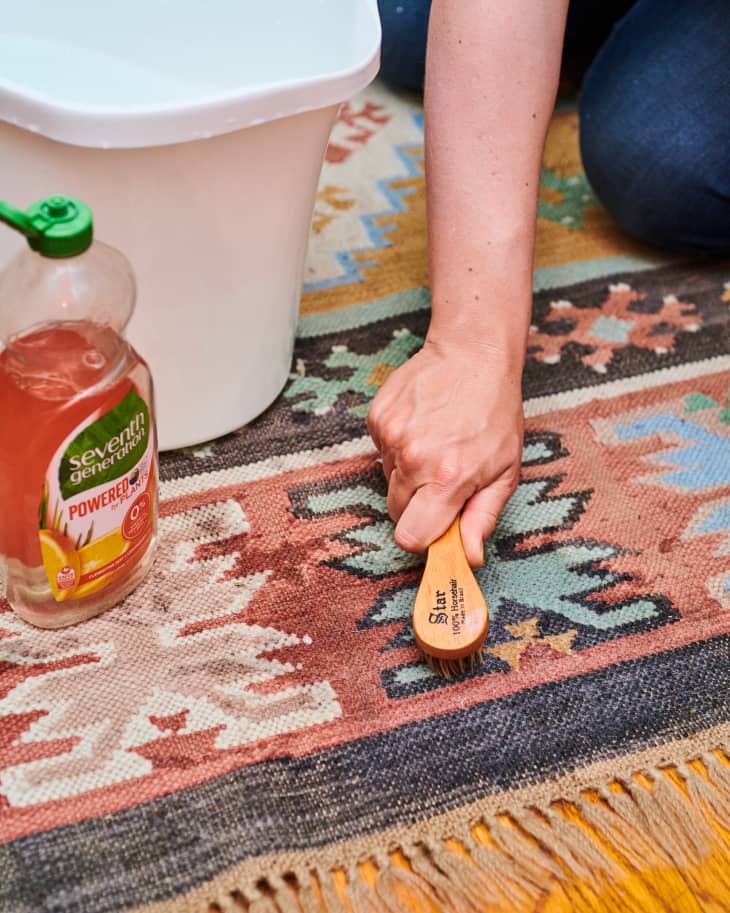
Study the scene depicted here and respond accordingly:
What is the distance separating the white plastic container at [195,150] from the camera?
0.58 meters

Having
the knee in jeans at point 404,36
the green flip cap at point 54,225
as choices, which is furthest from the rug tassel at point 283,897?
the knee in jeans at point 404,36

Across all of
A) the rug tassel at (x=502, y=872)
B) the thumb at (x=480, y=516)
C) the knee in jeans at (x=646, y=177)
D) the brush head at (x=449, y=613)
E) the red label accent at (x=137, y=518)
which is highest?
the knee in jeans at (x=646, y=177)

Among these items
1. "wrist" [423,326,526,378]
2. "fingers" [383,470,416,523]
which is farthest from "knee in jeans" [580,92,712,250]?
"fingers" [383,470,416,523]

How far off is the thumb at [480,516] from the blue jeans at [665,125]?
1.41ft

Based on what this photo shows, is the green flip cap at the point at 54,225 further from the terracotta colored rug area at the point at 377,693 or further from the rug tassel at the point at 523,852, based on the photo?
the rug tassel at the point at 523,852

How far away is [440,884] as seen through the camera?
543 millimetres

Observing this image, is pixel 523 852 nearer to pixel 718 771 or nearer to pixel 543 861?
pixel 543 861

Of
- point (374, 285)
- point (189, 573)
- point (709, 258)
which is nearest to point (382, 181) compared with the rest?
point (374, 285)

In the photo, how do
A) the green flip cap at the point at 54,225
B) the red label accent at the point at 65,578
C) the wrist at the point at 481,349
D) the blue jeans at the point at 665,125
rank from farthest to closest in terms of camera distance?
the blue jeans at the point at 665,125, the wrist at the point at 481,349, the red label accent at the point at 65,578, the green flip cap at the point at 54,225

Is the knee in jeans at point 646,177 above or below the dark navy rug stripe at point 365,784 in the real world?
above

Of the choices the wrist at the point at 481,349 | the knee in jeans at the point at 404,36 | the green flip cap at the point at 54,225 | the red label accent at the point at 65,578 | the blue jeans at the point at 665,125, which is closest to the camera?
the green flip cap at the point at 54,225

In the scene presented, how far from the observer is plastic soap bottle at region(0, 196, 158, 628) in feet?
1.88

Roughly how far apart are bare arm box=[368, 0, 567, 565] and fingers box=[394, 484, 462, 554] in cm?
3

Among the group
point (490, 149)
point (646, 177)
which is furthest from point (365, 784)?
point (646, 177)
